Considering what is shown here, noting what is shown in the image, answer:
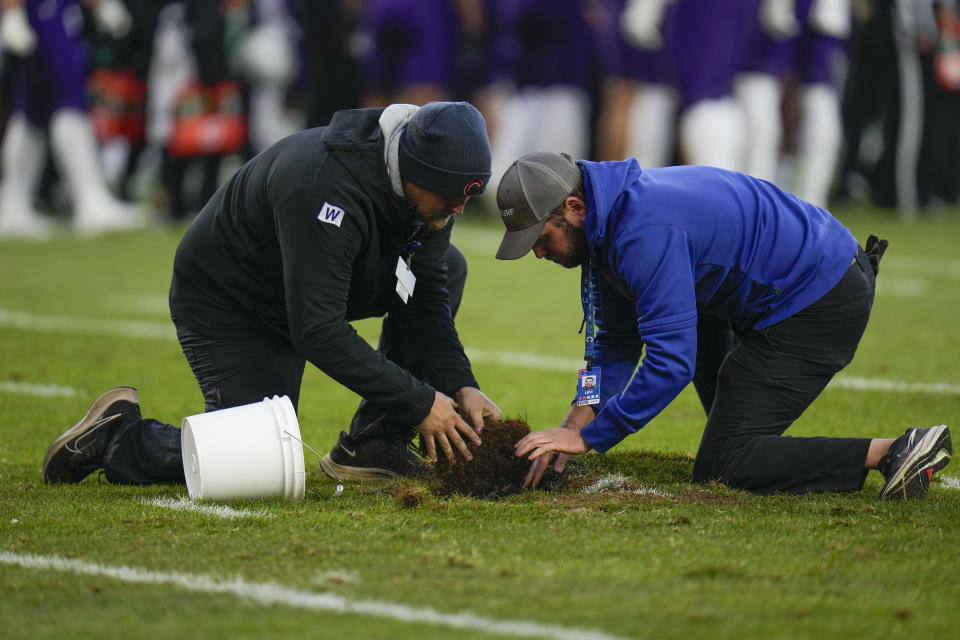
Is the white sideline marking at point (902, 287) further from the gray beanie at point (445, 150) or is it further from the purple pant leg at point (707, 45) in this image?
the gray beanie at point (445, 150)

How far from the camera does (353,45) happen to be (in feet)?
50.2

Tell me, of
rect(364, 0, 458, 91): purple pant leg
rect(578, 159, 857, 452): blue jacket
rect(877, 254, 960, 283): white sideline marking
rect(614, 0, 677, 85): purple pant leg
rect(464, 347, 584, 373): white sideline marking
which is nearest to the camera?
rect(578, 159, 857, 452): blue jacket

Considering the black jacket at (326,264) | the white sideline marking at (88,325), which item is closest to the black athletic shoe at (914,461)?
the black jacket at (326,264)

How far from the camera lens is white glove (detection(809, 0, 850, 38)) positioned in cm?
1186

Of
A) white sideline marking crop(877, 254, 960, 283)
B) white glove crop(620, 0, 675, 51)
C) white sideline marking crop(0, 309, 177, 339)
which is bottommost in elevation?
white sideline marking crop(0, 309, 177, 339)

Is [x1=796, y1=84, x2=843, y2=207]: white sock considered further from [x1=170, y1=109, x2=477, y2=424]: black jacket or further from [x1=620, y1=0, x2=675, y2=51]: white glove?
[x1=170, y1=109, x2=477, y2=424]: black jacket

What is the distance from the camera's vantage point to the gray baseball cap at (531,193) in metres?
4.00

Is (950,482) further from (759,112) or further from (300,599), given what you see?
(759,112)

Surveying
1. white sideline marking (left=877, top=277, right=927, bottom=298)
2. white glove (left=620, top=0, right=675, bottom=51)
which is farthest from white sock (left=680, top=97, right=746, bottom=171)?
white glove (left=620, top=0, right=675, bottom=51)

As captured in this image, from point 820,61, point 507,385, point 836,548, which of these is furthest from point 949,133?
point 836,548

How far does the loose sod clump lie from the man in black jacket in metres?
0.05

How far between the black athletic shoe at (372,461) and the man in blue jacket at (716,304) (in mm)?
563

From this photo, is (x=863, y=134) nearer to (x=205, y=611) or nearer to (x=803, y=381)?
(x=803, y=381)

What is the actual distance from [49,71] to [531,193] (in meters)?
9.41
